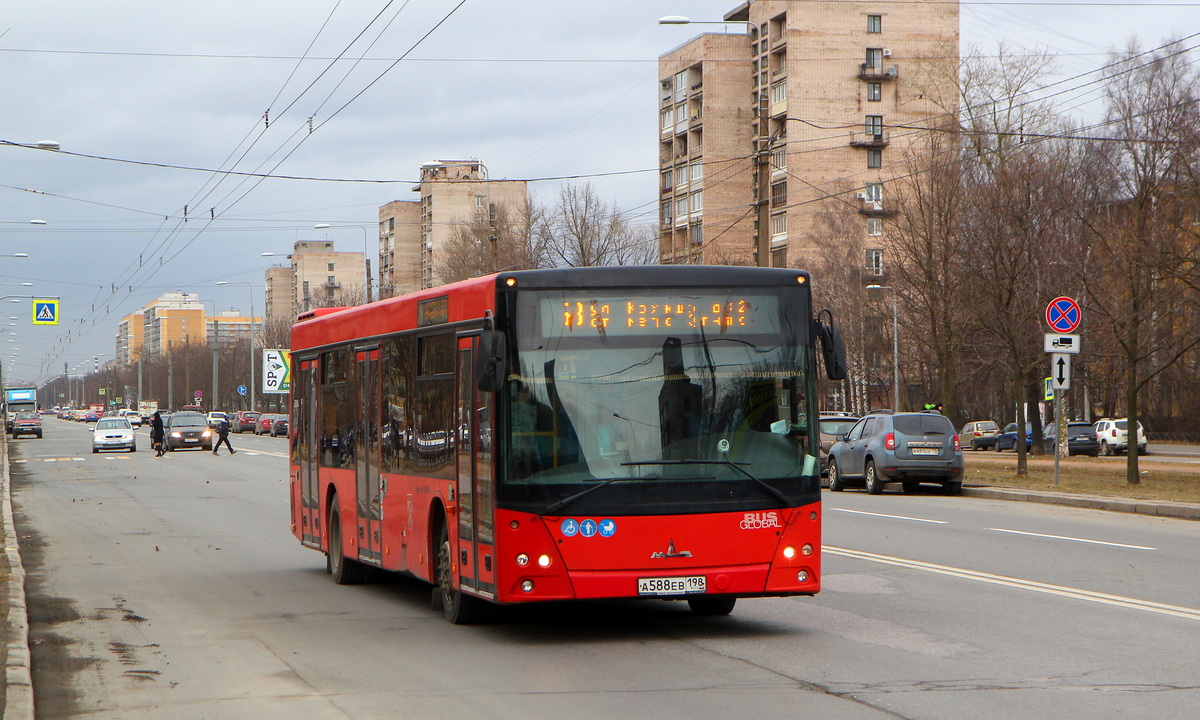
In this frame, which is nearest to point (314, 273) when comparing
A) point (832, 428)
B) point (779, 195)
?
point (779, 195)

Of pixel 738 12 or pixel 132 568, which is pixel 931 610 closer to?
pixel 132 568

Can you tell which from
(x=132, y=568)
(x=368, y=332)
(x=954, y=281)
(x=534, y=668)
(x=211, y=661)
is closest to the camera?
(x=534, y=668)

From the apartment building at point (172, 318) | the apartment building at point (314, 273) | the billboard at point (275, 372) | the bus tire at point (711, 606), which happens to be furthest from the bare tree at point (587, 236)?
the apartment building at point (172, 318)

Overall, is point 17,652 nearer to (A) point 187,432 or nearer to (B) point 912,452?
(B) point 912,452

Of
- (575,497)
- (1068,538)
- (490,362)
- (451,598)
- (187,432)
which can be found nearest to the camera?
(490,362)

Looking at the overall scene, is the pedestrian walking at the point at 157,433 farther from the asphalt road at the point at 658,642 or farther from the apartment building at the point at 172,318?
the apartment building at the point at 172,318

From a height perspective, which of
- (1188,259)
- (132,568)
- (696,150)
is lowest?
(132,568)

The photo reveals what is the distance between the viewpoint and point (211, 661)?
8.92 meters

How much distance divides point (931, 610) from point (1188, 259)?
15.2 meters

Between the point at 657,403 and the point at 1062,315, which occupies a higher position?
the point at 1062,315

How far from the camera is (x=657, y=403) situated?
9.13 metres

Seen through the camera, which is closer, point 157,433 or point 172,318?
point 157,433

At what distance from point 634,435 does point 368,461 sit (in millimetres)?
3898

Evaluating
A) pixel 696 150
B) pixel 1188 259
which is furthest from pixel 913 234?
pixel 696 150
